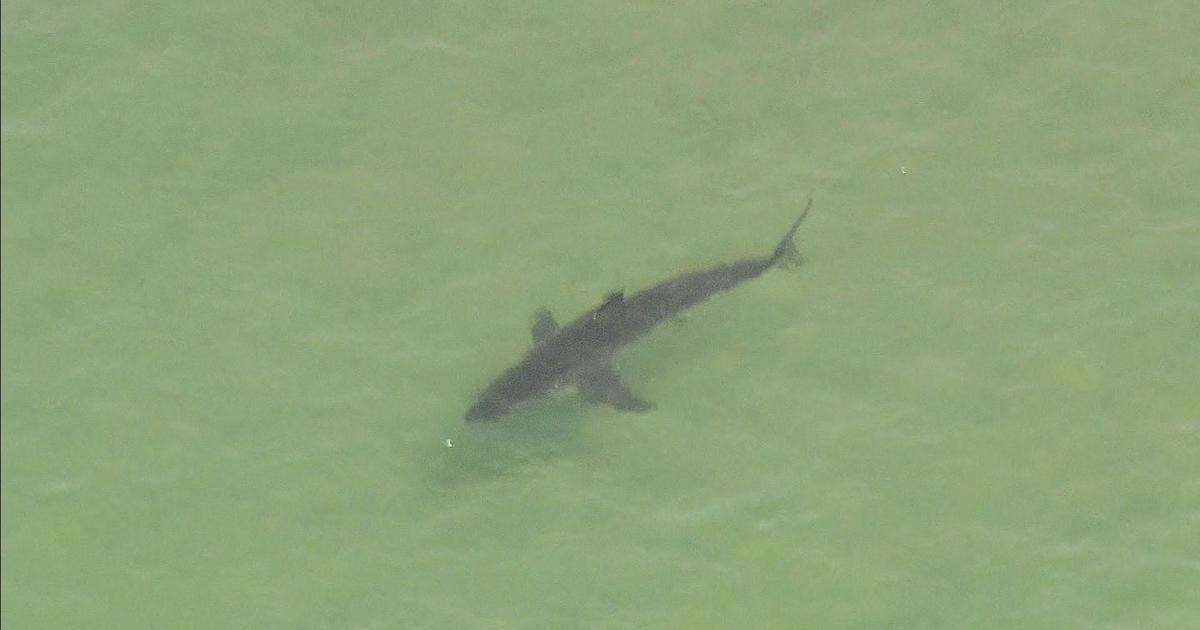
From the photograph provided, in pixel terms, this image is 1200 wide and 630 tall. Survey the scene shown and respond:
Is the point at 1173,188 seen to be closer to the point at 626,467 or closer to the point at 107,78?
the point at 626,467

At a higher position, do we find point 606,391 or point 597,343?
point 597,343

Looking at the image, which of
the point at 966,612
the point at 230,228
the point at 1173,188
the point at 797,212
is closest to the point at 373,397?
the point at 230,228

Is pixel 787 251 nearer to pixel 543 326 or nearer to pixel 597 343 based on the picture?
pixel 597 343

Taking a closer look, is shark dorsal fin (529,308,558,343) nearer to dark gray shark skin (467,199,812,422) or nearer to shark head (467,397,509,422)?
dark gray shark skin (467,199,812,422)

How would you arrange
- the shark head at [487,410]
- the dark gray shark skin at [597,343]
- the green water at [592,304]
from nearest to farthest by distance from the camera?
the green water at [592,304] < the shark head at [487,410] < the dark gray shark skin at [597,343]

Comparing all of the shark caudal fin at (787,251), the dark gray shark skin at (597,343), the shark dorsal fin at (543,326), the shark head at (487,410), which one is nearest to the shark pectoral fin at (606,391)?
the dark gray shark skin at (597,343)

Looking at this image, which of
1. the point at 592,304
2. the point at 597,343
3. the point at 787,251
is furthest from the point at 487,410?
the point at 787,251

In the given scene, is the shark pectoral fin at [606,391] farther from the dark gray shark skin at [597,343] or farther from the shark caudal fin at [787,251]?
the shark caudal fin at [787,251]
